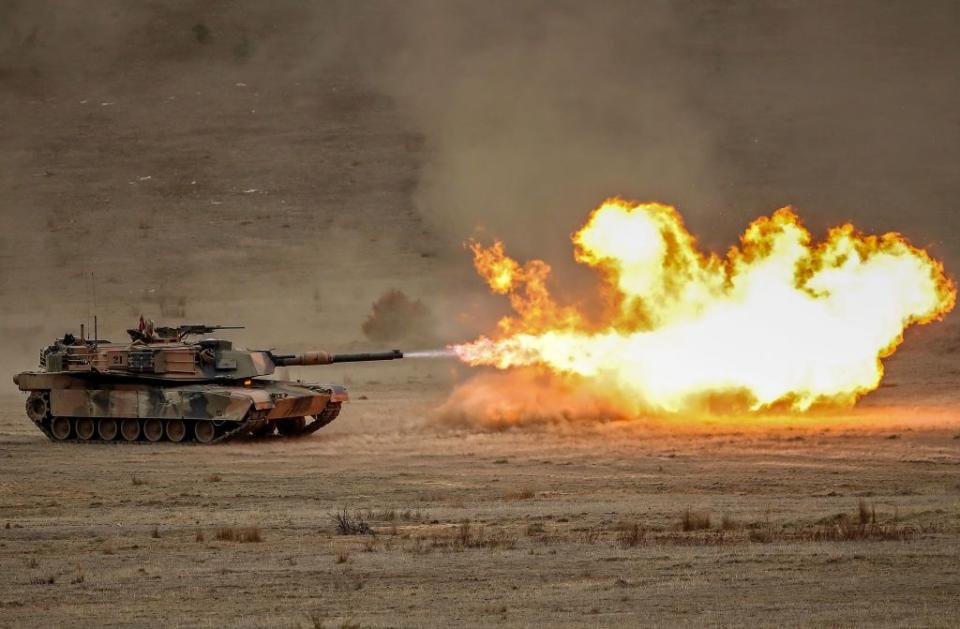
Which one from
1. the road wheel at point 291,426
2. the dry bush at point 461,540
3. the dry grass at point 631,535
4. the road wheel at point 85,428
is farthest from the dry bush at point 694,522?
the road wheel at point 85,428

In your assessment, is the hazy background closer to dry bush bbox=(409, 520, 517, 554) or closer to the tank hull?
the tank hull

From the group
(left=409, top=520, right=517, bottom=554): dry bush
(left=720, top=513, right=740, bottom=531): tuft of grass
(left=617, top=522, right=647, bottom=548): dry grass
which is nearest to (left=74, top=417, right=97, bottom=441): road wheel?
(left=409, top=520, right=517, bottom=554): dry bush

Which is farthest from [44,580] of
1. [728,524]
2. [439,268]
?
[439,268]

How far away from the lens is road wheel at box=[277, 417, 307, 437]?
105 ft

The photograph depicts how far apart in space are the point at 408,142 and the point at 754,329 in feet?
119

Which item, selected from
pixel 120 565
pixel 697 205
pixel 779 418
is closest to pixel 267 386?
pixel 779 418

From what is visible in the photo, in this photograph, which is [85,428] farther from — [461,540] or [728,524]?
[728,524]

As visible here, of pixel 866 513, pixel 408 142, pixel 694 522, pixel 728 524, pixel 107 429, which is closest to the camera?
pixel 728 524

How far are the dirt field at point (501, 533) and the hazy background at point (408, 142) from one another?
2453 centimetres

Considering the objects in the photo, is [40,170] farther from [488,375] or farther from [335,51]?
[488,375]

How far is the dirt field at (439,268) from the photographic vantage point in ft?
49.2

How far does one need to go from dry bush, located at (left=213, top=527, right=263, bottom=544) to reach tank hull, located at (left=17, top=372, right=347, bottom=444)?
11382 millimetres

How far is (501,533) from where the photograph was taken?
57.5 ft

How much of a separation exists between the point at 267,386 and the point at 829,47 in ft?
156
